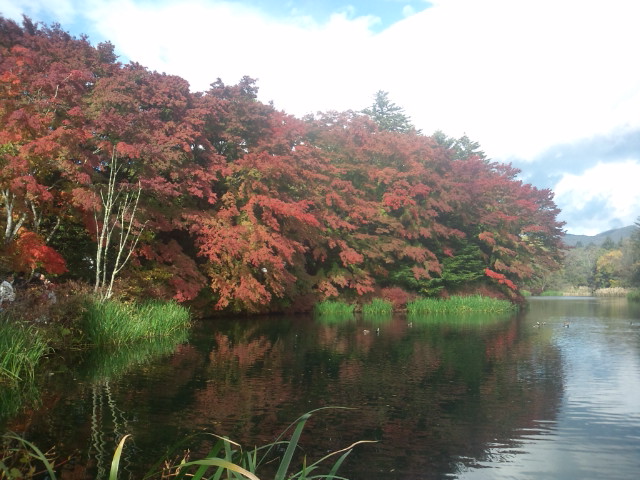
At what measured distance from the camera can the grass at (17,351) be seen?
7.43 meters

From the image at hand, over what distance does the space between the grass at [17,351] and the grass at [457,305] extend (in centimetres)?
1961

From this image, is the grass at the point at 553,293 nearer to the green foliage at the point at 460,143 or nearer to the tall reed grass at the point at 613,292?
the tall reed grass at the point at 613,292

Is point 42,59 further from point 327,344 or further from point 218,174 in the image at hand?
Result: point 327,344

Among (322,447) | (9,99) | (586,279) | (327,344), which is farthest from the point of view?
(586,279)

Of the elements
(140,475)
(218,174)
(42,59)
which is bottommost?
(140,475)

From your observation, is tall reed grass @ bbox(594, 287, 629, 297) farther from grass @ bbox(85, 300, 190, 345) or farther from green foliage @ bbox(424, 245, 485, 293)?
grass @ bbox(85, 300, 190, 345)

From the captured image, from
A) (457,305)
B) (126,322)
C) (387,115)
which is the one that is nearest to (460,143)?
(387,115)

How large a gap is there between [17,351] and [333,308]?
59.0ft

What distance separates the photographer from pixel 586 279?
7181 cm

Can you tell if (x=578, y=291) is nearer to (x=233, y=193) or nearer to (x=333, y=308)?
(x=333, y=308)

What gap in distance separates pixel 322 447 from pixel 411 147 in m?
24.8

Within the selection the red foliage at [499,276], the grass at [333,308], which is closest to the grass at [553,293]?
the red foliage at [499,276]

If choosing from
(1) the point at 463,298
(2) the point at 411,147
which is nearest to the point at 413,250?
(1) the point at 463,298

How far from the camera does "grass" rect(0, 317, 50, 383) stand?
7430mm
